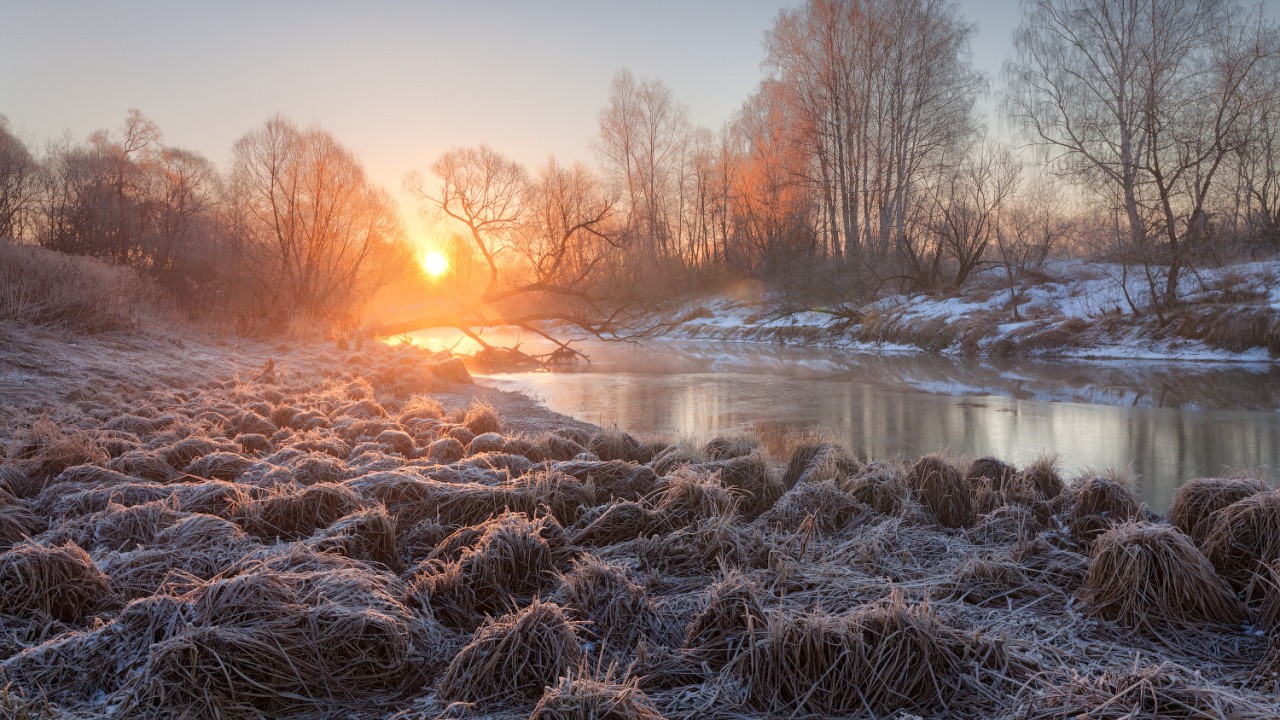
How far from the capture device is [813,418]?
11.7m

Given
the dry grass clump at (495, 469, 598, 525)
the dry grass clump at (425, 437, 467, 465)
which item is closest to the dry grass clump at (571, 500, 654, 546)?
the dry grass clump at (495, 469, 598, 525)

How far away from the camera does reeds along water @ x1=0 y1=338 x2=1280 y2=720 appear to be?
2.62 metres

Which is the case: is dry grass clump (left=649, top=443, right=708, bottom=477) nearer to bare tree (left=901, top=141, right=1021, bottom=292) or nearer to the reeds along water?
the reeds along water

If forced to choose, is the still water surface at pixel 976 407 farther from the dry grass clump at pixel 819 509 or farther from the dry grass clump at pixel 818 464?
the dry grass clump at pixel 819 509

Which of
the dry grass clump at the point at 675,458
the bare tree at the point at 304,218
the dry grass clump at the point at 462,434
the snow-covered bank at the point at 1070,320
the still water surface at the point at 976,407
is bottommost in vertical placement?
the still water surface at the point at 976,407

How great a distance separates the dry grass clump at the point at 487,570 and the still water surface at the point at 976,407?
17.6ft

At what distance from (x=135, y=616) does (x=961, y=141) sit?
33.0 meters

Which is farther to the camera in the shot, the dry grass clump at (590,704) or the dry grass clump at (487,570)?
the dry grass clump at (487,570)

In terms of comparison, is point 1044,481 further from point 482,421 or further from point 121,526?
point 121,526

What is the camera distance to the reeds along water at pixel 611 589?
103 inches

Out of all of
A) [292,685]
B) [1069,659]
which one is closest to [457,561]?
[292,685]

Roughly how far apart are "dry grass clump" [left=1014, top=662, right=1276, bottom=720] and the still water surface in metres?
4.56

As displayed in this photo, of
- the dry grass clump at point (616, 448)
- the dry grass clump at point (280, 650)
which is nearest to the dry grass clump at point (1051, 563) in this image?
the dry grass clump at point (280, 650)

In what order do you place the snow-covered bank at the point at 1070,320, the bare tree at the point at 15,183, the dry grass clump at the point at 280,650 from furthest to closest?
the bare tree at the point at 15,183, the snow-covered bank at the point at 1070,320, the dry grass clump at the point at 280,650
